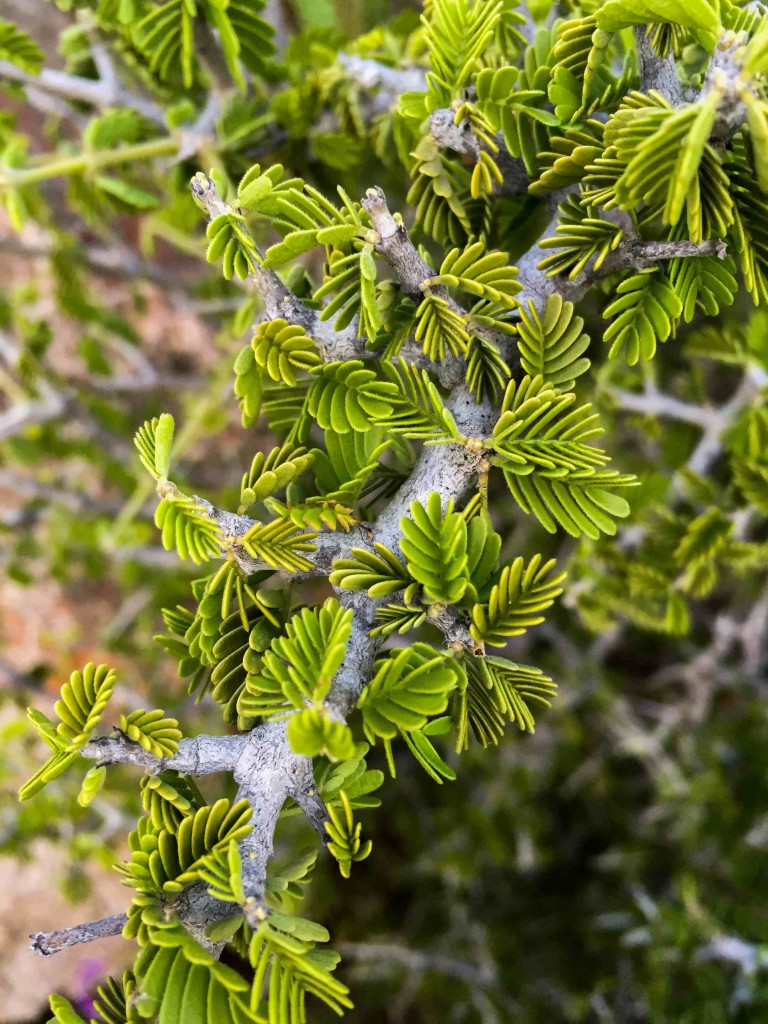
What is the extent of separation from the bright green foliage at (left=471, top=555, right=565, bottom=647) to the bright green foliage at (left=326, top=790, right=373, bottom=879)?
0.10 metres

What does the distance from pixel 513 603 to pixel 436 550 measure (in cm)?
5

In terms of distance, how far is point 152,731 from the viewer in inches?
13.4

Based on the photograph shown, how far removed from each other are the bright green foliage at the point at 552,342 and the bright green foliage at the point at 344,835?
0.23 metres

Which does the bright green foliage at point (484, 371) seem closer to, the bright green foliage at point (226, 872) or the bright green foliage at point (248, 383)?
the bright green foliage at point (248, 383)

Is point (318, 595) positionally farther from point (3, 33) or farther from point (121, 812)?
point (3, 33)

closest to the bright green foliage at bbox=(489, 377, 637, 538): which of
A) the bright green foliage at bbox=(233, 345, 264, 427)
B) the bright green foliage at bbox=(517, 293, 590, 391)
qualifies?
the bright green foliage at bbox=(517, 293, 590, 391)

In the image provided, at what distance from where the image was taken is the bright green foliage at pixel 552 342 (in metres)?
0.36

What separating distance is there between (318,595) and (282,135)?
89 centimetres

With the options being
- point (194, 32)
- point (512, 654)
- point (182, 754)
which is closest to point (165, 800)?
point (182, 754)

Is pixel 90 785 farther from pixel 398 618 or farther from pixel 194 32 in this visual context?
pixel 194 32

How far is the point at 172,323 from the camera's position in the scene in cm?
192

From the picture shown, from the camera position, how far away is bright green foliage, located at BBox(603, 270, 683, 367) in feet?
1.16

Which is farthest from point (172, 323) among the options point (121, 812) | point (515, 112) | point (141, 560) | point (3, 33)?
point (515, 112)

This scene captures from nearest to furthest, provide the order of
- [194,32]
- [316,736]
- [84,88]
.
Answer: [316,736] → [194,32] → [84,88]
